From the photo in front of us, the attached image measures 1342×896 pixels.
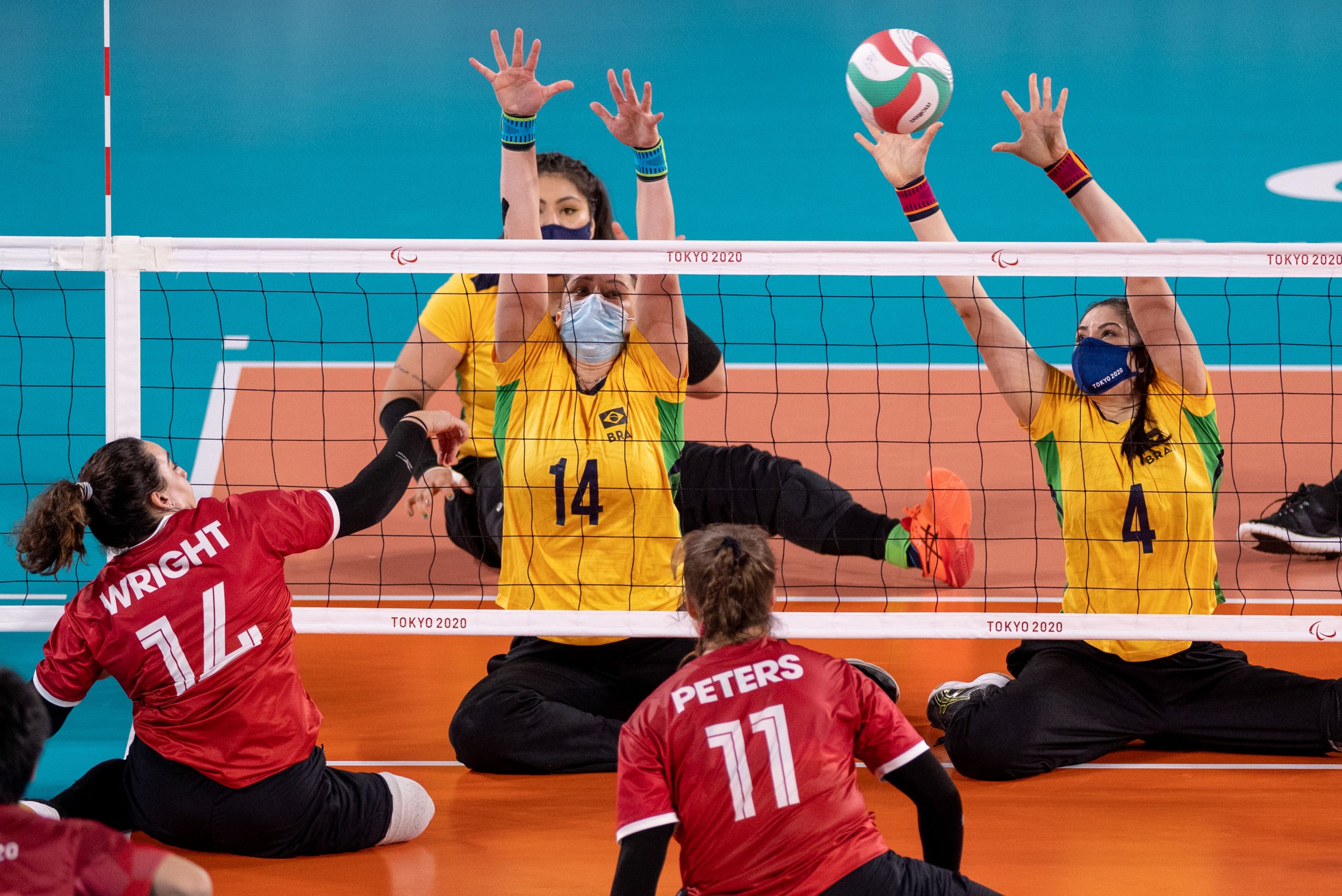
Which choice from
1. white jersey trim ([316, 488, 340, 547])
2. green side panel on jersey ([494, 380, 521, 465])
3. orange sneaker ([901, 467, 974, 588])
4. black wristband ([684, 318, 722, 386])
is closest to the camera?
white jersey trim ([316, 488, 340, 547])

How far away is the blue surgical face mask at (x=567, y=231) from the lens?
18.2 ft

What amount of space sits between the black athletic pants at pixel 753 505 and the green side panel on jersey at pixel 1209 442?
A: 58.8 inches

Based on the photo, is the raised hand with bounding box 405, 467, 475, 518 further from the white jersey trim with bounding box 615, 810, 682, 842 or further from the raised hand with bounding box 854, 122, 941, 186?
the white jersey trim with bounding box 615, 810, 682, 842

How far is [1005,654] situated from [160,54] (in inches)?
452

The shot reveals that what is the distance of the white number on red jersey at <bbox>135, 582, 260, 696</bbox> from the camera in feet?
12.4

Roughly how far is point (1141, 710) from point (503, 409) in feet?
7.47

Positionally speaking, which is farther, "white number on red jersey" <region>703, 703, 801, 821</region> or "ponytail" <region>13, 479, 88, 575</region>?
"ponytail" <region>13, 479, 88, 575</region>

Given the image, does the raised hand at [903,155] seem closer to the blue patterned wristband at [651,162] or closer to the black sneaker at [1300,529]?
the blue patterned wristband at [651,162]

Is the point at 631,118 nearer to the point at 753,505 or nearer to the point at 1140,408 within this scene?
the point at 1140,408

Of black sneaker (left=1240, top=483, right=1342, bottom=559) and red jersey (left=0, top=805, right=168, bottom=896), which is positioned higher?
black sneaker (left=1240, top=483, right=1342, bottom=559)

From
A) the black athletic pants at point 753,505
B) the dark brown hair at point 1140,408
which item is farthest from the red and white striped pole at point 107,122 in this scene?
the dark brown hair at point 1140,408

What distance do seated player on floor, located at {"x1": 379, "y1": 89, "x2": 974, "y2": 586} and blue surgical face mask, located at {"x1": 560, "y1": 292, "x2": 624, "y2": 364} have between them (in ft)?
1.69

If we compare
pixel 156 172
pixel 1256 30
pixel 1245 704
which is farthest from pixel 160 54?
pixel 1245 704

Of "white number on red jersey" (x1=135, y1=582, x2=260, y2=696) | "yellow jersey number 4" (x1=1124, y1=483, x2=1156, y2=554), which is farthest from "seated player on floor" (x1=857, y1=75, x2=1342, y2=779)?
"white number on red jersey" (x1=135, y1=582, x2=260, y2=696)
